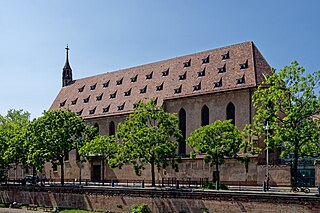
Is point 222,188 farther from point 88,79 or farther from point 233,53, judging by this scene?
point 88,79

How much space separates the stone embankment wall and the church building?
8.49m

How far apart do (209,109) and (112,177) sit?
23684 millimetres

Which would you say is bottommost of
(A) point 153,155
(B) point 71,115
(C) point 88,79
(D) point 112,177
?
(D) point 112,177

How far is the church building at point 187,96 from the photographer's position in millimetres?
65125

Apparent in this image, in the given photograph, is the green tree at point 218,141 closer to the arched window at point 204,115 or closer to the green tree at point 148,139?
the green tree at point 148,139

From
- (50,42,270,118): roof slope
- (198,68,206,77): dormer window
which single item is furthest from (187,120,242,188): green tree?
(198,68,206,77): dormer window

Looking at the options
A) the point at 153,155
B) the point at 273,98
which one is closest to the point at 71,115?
the point at 153,155

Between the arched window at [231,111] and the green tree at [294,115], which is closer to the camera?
the green tree at [294,115]

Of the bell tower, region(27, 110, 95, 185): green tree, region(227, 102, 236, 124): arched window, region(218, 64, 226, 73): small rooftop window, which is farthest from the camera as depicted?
the bell tower

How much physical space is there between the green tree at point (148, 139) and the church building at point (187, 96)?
1083 cm

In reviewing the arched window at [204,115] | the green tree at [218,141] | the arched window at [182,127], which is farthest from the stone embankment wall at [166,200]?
the arched window at [204,115]

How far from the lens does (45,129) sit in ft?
221

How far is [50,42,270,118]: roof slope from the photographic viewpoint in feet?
225

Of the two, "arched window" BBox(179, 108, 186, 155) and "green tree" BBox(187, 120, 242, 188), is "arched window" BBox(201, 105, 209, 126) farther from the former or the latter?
"green tree" BBox(187, 120, 242, 188)
